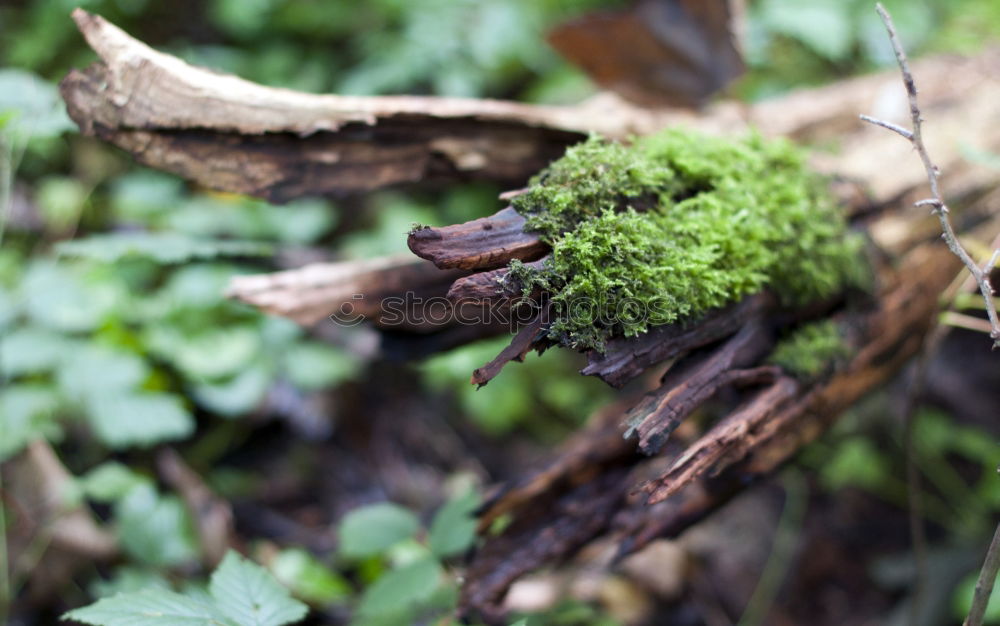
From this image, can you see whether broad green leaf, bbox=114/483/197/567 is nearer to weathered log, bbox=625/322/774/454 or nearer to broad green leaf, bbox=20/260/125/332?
broad green leaf, bbox=20/260/125/332

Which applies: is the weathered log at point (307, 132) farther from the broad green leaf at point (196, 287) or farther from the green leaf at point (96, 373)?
the broad green leaf at point (196, 287)

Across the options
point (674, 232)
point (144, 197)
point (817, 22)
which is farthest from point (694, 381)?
point (144, 197)

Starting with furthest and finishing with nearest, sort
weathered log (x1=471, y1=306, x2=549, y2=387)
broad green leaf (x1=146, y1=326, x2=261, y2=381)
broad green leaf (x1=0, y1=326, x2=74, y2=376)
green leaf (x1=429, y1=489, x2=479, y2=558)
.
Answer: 1. broad green leaf (x1=146, y1=326, x2=261, y2=381)
2. broad green leaf (x1=0, y1=326, x2=74, y2=376)
3. green leaf (x1=429, y1=489, x2=479, y2=558)
4. weathered log (x1=471, y1=306, x2=549, y2=387)

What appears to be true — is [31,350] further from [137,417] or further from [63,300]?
[137,417]

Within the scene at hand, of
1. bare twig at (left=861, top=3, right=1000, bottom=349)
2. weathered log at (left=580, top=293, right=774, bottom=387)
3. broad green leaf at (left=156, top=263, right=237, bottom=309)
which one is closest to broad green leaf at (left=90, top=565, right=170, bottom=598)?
broad green leaf at (left=156, top=263, right=237, bottom=309)

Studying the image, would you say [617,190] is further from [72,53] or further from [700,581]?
[72,53]
